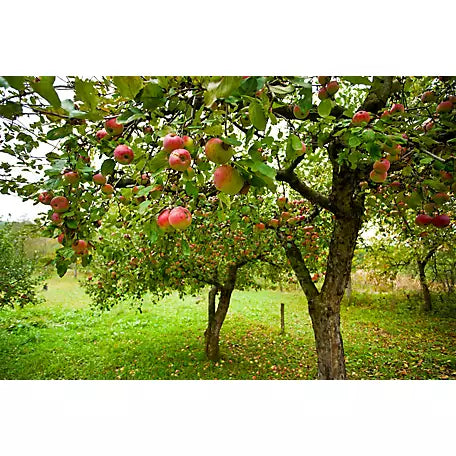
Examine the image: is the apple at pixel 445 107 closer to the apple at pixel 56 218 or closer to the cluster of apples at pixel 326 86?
the cluster of apples at pixel 326 86

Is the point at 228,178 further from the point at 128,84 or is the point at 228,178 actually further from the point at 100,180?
the point at 100,180

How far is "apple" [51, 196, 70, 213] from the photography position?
0.68 meters

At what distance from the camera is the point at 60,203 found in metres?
0.69

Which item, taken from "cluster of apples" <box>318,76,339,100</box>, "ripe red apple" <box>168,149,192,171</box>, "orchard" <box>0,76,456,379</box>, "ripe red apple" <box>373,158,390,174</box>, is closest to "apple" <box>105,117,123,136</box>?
"orchard" <box>0,76,456,379</box>

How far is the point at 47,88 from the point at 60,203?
264 mm

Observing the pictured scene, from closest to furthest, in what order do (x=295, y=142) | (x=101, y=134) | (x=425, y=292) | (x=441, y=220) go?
(x=295, y=142)
(x=101, y=134)
(x=441, y=220)
(x=425, y=292)

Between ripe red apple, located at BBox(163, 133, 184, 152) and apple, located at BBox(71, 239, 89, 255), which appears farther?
apple, located at BBox(71, 239, 89, 255)

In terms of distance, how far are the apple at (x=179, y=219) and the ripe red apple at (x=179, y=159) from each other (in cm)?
9

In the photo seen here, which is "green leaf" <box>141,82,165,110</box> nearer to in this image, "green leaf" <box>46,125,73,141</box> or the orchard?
the orchard

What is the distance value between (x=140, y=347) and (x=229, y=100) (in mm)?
3421

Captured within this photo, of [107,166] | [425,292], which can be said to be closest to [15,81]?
[107,166]

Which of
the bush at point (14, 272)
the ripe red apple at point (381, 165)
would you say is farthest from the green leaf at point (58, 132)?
the bush at point (14, 272)

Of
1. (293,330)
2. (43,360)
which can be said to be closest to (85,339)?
(43,360)
